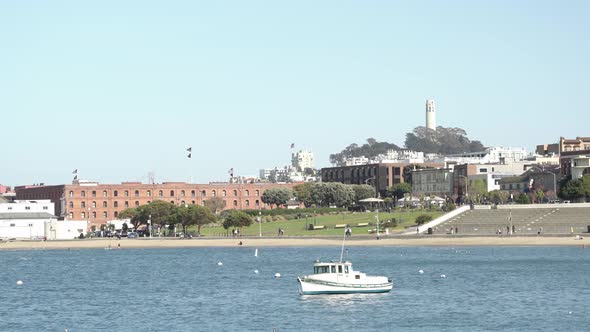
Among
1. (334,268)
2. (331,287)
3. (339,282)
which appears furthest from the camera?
(334,268)

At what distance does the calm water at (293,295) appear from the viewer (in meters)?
80.4

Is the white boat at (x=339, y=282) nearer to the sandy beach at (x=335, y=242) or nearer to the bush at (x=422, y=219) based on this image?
the sandy beach at (x=335, y=242)

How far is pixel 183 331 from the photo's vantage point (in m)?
76.8

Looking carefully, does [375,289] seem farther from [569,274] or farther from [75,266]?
[75,266]

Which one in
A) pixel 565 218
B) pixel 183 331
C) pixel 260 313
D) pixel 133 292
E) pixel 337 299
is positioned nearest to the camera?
pixel 183 331

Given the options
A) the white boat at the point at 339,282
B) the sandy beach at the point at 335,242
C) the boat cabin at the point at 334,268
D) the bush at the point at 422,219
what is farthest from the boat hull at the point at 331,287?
the bush at the point at 422,219

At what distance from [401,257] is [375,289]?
161 ft

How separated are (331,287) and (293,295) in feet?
15.3

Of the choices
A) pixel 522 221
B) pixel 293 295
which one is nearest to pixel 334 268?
pixel 293 295

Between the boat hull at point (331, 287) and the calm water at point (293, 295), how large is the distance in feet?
1.99

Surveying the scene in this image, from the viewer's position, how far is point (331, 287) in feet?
312

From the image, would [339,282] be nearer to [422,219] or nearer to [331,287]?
[331,287]

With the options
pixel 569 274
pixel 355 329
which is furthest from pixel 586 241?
pixel 355 329

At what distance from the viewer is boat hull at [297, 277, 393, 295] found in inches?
3743
